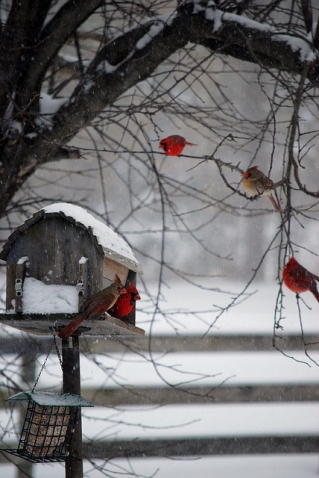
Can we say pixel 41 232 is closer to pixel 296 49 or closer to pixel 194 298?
pixel 296 49

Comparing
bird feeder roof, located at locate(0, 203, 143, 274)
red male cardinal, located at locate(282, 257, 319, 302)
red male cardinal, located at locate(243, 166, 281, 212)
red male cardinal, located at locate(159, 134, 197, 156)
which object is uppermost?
red male cardinal, located at locate(159, 134, 197, 156)

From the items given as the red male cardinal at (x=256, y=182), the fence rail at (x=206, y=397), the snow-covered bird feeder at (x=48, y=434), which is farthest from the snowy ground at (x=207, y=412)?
the snow-covered bird feeder at (x=48, y=434)

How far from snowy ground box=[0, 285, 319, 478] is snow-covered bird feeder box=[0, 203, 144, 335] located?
121cm

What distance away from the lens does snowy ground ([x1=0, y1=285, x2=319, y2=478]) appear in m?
5.98

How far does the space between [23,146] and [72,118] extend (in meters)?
0.34

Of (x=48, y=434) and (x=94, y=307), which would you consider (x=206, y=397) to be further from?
(x=94, y=307)

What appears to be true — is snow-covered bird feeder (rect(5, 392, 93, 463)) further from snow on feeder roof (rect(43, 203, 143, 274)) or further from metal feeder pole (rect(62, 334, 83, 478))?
snow on feeder roof (rect(43, 203, 143, 274))

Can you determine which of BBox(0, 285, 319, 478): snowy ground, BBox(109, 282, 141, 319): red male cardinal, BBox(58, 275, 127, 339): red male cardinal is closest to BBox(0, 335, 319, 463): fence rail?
BBox(0, 285, 319, 478): snowy ground

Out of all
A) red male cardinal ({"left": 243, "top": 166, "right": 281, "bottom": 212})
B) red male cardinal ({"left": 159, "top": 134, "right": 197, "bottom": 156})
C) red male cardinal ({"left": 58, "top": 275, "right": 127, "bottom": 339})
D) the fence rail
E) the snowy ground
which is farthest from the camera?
the snowy ground

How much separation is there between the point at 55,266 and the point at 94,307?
404 mm

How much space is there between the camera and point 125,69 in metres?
3.97

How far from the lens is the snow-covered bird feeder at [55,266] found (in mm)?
2744

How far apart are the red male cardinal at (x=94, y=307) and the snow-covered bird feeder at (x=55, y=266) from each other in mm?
170

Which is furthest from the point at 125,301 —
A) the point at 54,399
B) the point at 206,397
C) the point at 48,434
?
the point at 206,397
